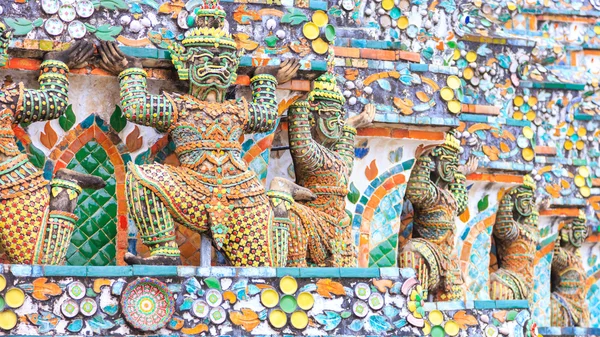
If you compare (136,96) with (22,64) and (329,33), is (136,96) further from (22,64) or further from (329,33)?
(329,33)

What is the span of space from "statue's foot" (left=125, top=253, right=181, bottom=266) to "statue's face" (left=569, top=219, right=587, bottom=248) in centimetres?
1212

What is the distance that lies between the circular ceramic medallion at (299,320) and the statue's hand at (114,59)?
9.48 ft

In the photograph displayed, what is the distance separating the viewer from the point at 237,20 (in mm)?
18906

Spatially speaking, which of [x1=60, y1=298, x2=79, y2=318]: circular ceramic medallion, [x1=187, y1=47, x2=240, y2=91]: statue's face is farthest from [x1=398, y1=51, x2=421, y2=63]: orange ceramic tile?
[x1=60, y1=298, x2=79, y2=318]: circular ceramic medallion

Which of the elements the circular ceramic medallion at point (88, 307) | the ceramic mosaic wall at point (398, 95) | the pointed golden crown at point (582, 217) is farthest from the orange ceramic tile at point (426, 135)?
the pointed golden crown at point (582, 217)

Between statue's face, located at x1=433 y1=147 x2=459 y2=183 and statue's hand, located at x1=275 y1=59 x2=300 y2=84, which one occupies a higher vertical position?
statue's face, located at x1=433 y1=147 x2=459 y2=183

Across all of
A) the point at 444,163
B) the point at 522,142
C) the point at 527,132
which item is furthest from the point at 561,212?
the point at 444,163

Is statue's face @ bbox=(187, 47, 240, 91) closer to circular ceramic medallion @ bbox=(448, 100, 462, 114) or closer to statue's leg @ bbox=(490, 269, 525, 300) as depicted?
circular ceramic medallion @ bbox=(448, 100, 462, 114)

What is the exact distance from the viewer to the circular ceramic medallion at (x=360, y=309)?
17672mm

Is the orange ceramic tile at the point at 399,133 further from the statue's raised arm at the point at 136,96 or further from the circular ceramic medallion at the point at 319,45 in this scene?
the statue's raised arm at the point at 136,96

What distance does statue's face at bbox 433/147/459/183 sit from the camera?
23.0 m

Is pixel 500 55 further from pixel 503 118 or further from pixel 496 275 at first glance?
pixel 496 275

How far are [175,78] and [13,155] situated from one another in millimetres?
2060

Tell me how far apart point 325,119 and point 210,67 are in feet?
8.05
